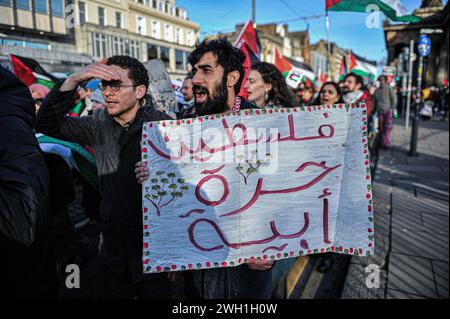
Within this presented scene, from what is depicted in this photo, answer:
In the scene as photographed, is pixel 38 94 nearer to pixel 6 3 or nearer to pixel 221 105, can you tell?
pixel 6 3

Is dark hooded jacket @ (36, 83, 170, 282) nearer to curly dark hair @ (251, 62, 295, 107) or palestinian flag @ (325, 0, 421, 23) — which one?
curly dark hair @ (251, 62, 295, 107)

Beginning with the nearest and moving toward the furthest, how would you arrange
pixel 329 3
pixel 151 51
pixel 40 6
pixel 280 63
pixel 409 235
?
pixel 40 6
pixel 329 3
pixel 409 235
pixel 280 63
pixel 151 51

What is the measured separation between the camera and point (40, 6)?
2457 mm

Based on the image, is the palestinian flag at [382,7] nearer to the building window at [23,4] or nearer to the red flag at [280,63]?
the building window at [23,4]

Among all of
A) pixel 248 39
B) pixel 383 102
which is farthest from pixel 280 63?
pixel 248 39

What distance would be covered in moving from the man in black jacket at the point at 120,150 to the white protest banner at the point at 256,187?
1.68ft

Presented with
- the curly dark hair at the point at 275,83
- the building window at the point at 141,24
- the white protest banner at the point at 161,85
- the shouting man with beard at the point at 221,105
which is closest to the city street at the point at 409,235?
the shouting man with beard at the point at 221,105

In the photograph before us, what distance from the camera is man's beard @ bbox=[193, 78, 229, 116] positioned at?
1.95 meters

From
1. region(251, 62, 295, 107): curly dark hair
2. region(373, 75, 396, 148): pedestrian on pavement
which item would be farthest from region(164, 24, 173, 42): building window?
region(251, 62, 295, 107): curly dark hair

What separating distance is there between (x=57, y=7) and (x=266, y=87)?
76.0 inches

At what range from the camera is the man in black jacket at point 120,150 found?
6.69 ft
